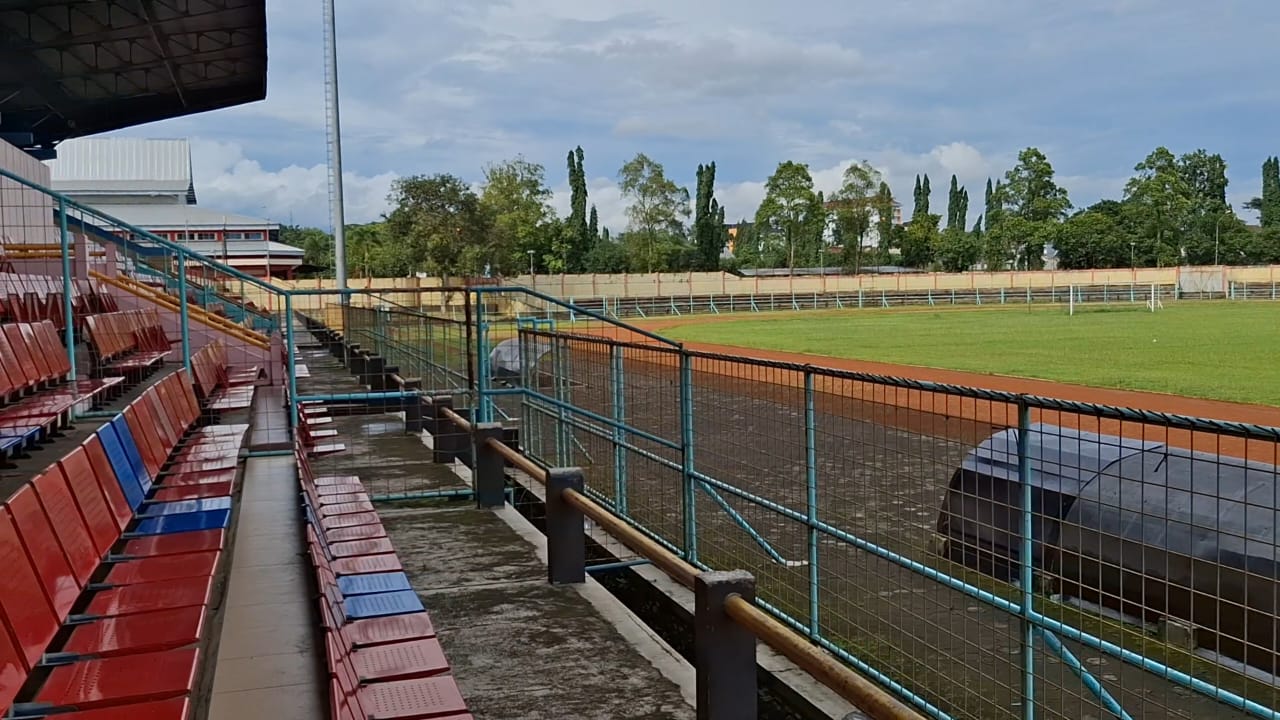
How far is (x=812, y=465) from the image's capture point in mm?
5457

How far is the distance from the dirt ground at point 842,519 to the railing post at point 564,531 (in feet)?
2.50

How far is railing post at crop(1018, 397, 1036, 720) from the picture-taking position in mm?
3723

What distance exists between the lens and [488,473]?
9.38 meters

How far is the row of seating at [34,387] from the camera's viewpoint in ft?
21.2

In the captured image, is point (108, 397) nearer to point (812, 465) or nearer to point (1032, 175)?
point (812, 465)

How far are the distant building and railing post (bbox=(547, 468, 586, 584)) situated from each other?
68.1 metres

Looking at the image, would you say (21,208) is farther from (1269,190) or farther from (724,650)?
(1269,190)

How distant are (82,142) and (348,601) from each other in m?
83.8

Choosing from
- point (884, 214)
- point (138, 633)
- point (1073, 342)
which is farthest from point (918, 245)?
point (138, 633)

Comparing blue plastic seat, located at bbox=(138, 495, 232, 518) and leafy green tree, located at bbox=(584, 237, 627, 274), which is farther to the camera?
leafy green tree, located at bbox=(584, 237, 627, 274)

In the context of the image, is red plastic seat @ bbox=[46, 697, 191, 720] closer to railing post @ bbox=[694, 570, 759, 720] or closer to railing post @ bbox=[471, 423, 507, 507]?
railing post @ bbox=[694, 570, 759, 720]

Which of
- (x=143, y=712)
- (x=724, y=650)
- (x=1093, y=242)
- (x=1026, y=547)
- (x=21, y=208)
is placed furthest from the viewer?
(x=1093, y=242)

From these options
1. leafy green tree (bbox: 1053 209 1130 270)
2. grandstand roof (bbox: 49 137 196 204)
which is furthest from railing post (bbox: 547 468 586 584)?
leafy green tree (bbox: 1053 209 1130 270)

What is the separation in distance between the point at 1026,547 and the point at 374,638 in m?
2.49
